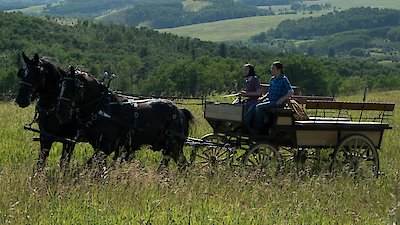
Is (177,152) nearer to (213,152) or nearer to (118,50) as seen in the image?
(213,152)

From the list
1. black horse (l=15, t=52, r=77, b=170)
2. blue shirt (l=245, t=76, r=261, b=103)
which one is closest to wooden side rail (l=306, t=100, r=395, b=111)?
blue shirt (l=245, t=76, r=261, b=103)

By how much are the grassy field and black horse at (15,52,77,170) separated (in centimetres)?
62

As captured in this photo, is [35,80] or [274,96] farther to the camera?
[274,96]

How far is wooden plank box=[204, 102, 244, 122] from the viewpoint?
10.0 m

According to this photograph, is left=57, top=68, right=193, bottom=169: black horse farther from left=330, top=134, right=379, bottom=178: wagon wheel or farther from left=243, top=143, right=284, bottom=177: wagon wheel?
left=330, top=134, right=379, bottom=178: wagon wheel

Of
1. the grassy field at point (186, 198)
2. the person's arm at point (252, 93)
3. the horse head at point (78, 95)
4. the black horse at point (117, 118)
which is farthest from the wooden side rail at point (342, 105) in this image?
the horse head at point (78, 95)

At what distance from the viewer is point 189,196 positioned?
691 cm

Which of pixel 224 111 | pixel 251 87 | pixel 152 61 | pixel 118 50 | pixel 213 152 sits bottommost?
pixel 152 61

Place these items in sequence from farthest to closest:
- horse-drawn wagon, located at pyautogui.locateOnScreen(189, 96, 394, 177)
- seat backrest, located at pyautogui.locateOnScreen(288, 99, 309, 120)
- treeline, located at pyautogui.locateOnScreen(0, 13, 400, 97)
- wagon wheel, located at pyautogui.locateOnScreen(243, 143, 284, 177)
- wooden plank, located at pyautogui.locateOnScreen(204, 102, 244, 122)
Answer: treeline, located at pyautogui.locateOnScreen(0, 13, 400, 97)
seat backrest, located at pyautogui.locateOnScreen(288, 99, 309, 120)
wooden plank, located at pyautogui.locateOnScreen(204, 102, 244, 122)
horse-drawn wagon, located at pyautogui.locateOnScreen(189, 96, 394, 177)
wagon wheel, located at pyautogui.locateOnScreen(243, 143, 284, 177)

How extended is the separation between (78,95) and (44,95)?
496 millimetres

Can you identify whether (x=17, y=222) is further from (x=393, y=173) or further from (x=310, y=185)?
(x=393, y=173)

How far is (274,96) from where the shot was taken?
997cm

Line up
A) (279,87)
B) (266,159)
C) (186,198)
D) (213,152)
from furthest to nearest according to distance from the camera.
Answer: (213,152) < (279,87) < (266,159) < (186,198)

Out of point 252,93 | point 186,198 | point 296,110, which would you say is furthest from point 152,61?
point 186,198
